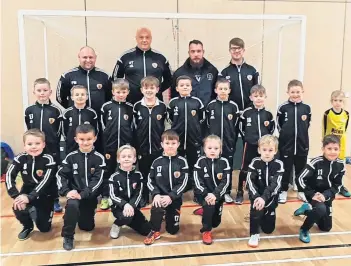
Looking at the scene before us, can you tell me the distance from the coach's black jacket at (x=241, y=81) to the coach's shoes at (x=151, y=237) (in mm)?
2052

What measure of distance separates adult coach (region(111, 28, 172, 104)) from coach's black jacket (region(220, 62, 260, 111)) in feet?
2.85

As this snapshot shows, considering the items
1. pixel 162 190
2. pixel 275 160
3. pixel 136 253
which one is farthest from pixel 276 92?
pixel 136 253

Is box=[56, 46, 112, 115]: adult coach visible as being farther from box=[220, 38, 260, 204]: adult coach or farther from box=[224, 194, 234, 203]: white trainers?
box=[224, 194, 234, 203]: white trainers

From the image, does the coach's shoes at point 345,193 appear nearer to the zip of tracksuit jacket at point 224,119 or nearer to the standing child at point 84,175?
the zip of tracksuit jacket at point 224,119

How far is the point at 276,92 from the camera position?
24.1 feet

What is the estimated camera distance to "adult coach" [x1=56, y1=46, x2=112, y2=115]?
210 inches

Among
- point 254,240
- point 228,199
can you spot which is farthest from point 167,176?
point 228,199

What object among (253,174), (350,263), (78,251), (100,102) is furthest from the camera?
(100,102)

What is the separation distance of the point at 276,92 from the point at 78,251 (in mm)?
4517

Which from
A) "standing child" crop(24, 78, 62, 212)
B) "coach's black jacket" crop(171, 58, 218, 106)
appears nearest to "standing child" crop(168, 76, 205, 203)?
"coach's black jacket" crop(171, 58, 218, 106)

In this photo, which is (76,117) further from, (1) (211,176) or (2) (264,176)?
(2) (264,176)

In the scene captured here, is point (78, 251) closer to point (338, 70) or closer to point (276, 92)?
point (276, 92)

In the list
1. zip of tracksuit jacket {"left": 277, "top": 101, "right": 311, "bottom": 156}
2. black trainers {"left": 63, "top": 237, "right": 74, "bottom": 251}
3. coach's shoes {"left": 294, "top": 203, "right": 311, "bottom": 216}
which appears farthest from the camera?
zip of tracksuit jacket {"left": 277, "top": 101, "right": 311, "bottom": 156}

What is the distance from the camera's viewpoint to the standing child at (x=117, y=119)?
5105mm
